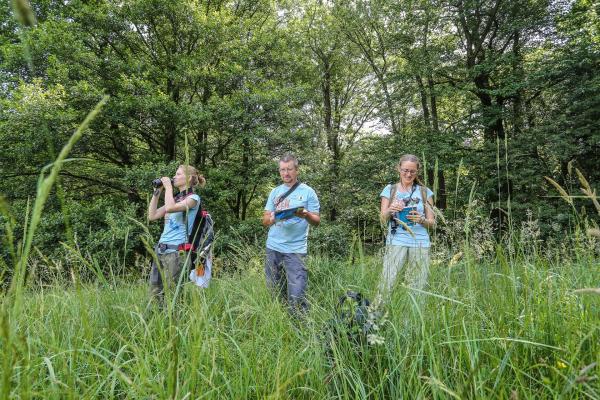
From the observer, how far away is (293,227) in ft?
11.6

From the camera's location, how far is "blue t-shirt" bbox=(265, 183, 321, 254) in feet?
11.5

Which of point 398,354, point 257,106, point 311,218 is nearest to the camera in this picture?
point 398,354

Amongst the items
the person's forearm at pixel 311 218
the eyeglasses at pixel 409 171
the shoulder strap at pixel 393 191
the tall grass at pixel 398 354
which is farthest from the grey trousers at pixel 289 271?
the tall grass at pixel 398 354

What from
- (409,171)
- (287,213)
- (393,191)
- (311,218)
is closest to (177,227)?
(287,213)

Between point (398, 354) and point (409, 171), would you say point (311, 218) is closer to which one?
point (409, 171)

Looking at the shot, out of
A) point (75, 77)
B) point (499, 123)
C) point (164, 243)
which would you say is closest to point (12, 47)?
point (75, 77)

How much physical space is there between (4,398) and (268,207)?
320cm

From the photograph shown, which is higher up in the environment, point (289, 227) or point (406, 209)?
point (406, 209)

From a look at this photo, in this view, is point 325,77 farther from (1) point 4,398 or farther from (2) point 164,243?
(1) point 4,398

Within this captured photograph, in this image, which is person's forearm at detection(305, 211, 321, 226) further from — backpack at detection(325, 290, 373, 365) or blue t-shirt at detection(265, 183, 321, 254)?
backpack at detection(325, 290, 373, 365)

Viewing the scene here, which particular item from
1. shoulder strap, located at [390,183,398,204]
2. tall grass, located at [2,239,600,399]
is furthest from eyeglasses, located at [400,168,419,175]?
tall grass, located at [2,239,600,399]

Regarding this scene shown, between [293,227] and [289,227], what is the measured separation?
39 mm

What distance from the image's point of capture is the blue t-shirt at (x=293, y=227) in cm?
350

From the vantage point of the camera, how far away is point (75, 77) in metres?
9.64
